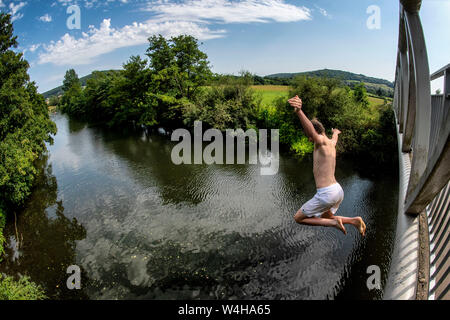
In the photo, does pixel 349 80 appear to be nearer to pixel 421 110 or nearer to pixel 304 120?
pixel 421 110

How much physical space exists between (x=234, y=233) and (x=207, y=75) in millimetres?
26872

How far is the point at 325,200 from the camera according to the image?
4.00 metres

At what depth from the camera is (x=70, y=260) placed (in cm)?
985

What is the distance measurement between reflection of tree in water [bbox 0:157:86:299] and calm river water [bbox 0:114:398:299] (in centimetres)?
5

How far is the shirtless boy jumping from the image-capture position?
12.6ft

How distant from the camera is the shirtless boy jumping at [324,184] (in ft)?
12.6

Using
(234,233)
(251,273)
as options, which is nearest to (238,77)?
(234,233)

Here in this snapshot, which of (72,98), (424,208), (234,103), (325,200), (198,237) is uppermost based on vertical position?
(72,98)

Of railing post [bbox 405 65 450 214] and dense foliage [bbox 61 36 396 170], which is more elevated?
dense foliage [bbox 61 36 396 170]

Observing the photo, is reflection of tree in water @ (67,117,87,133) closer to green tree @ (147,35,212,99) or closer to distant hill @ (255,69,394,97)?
green tree @ (147,35,212,99)

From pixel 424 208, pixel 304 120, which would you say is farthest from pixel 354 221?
pixel 304 120

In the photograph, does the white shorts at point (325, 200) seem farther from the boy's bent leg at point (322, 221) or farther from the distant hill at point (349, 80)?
the distant hill at point (349, 80)

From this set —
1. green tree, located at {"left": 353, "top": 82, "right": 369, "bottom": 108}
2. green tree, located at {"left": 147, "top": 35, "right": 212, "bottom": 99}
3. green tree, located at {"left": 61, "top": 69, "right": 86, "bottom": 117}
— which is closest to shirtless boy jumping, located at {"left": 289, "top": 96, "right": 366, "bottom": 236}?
green tree, located at {"left": 353, "top": 82, "right": 369, "bottom": 108}

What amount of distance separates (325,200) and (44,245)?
12.7 meters
